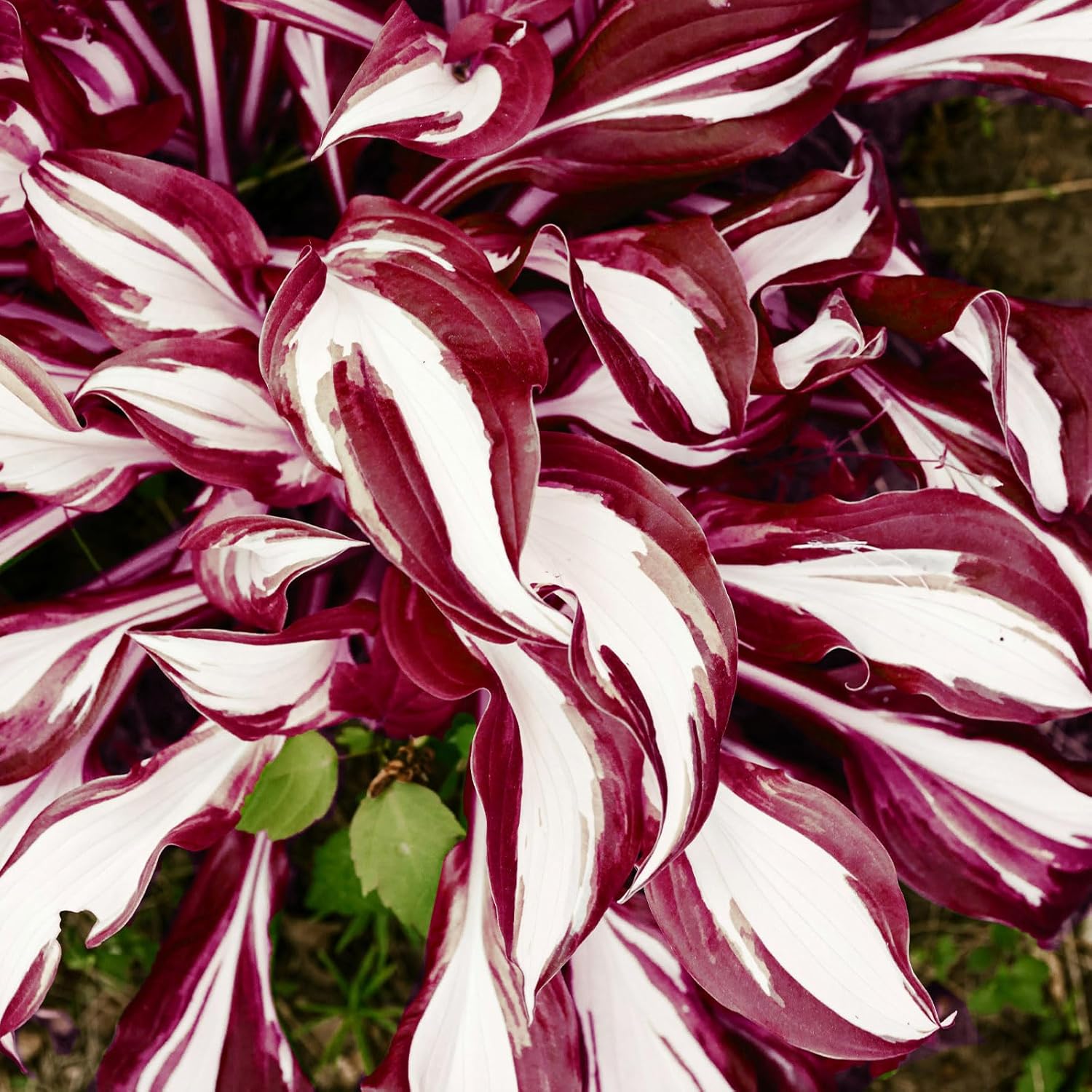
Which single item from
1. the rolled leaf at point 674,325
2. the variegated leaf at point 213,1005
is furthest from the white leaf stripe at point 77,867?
the rolled leaf at point 674,325

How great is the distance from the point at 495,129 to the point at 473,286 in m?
0.11

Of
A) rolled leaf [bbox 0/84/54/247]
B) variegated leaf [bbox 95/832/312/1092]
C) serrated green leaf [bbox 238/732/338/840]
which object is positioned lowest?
variegated leaf [bbox 95/832/312/1092]

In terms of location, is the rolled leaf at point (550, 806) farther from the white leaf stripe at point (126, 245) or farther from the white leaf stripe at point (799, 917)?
the white leaf stripe at point (126, 245)

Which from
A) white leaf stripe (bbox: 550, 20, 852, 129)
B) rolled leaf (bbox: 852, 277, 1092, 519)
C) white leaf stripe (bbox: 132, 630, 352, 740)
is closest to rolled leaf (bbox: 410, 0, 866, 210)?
white leaf stripe (bbox: 550, 20, 852, 129)

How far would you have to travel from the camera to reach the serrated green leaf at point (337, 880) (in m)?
0.76

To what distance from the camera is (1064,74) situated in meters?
0.57

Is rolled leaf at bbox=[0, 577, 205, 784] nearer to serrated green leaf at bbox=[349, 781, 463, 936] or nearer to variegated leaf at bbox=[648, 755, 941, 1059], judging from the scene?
serrated green leaf at bbox=[349, 781, 463, 936]

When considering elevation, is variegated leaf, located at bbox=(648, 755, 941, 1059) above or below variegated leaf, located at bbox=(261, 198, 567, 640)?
below

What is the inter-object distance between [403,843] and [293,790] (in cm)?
8

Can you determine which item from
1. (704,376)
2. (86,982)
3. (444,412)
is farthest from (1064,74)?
(86,982)

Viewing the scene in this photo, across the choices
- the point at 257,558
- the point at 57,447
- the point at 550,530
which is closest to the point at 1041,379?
the point at 550,530

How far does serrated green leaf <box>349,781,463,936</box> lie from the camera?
2.17 feet

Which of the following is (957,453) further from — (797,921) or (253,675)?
(253,675)

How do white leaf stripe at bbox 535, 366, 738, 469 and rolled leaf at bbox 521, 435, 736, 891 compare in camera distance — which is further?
white leaf stripe at bbox 535, 366, 738, 469
